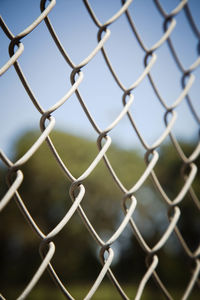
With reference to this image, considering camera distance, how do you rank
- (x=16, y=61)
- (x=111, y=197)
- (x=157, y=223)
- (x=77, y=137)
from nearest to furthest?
(x=16, y=61) → (x=157, y=223) → (x=111, y=197) → (x=77, y=137)

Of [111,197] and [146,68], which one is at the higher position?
[146,68]

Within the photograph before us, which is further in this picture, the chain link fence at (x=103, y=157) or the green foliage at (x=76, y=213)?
the green foliage at (x=76, y=213)

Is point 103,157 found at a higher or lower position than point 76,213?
higher

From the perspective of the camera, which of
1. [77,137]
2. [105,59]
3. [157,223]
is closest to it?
[105,59]

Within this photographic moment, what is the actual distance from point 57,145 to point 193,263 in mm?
10452

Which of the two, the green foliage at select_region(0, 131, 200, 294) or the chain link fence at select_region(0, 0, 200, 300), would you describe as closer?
the chain link fence at select_region(0, 0, 200, 300)

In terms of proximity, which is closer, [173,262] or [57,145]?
[173,262]

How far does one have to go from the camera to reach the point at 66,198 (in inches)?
388

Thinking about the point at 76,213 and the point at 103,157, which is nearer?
the point at 103,157

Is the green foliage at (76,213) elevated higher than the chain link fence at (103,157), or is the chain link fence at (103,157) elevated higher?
the chain link fence at (103,157)

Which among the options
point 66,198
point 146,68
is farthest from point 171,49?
point 66,198

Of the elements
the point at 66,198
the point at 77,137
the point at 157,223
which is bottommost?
the point at 157,223

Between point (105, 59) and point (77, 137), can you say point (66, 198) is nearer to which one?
point (77, 137)

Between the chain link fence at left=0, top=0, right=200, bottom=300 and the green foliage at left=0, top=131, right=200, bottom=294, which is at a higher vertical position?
the chain link fence at left=0, top=0, right=200, bottom=300
